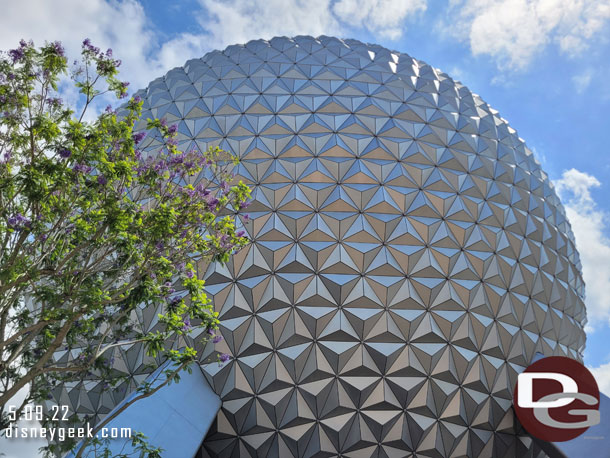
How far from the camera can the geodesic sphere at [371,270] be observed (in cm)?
1389

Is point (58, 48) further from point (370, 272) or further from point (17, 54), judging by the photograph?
point (370, 272)

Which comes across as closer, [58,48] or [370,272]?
[58,48]

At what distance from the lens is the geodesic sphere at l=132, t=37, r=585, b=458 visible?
1389cm

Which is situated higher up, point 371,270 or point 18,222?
Answer: point 371,270

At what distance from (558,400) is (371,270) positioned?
680cm

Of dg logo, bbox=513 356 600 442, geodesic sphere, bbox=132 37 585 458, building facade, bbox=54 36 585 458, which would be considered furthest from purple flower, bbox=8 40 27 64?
dg logo, bbox=513 356 600 442

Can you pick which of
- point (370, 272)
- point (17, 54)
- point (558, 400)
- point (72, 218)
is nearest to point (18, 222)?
point (72, 218)

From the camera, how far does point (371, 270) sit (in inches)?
594

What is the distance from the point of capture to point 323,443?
13.6 m

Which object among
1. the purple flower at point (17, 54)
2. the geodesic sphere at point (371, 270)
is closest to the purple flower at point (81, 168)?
the purple flower at point (17, 54)

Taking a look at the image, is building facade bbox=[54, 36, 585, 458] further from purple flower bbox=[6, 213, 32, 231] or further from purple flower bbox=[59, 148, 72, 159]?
purple flower bbox=[6, 213, 32, 231]

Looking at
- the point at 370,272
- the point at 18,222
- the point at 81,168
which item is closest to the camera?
the point at 18,222

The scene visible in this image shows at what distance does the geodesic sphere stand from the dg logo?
0.55 m

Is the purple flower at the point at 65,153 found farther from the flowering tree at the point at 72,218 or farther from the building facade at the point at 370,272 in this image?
the building facade at the point at 370,272
